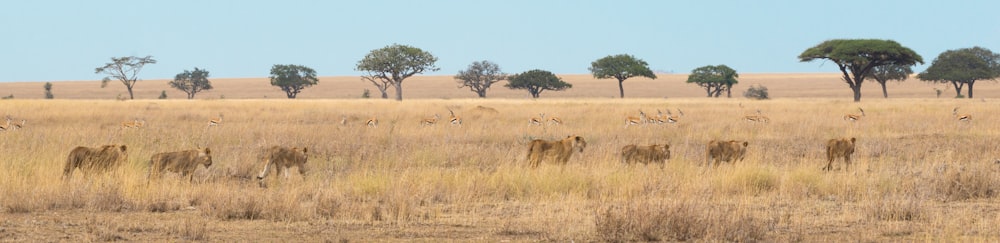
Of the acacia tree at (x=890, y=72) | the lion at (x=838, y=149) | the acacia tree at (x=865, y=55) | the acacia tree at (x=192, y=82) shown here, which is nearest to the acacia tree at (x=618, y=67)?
the acacia tree at (x=890, y=72)

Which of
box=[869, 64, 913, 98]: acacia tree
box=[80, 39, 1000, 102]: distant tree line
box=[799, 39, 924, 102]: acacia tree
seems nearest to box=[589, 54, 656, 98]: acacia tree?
box=[80, 39, 1000, 102]: distant tree line

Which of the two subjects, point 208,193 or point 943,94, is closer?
point 208,193

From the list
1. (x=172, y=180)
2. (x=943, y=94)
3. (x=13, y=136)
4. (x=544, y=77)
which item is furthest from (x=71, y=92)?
(x=172, y=180)

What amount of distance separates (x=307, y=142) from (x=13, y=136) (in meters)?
6.11

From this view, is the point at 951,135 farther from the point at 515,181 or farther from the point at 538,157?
the point at 515,181

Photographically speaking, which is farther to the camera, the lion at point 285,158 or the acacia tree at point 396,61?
the acacia tree at point 396,61

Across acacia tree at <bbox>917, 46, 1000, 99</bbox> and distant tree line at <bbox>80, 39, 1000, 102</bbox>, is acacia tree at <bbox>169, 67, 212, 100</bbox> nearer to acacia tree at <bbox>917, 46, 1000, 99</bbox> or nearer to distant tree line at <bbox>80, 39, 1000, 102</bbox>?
distant tree line at <bbox>80, 39, 1000, 102</bbox>

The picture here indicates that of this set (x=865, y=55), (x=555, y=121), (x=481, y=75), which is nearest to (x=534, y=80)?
(x=481, y=75)

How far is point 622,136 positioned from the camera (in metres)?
22.1

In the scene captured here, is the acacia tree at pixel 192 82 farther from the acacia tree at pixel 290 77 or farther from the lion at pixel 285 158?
the lion at pixel 285 158

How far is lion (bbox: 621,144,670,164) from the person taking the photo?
13672 millimetres

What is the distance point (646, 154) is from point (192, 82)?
351 feet

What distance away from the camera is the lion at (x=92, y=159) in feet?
39.0

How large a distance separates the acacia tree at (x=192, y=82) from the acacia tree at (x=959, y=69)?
253 feet
